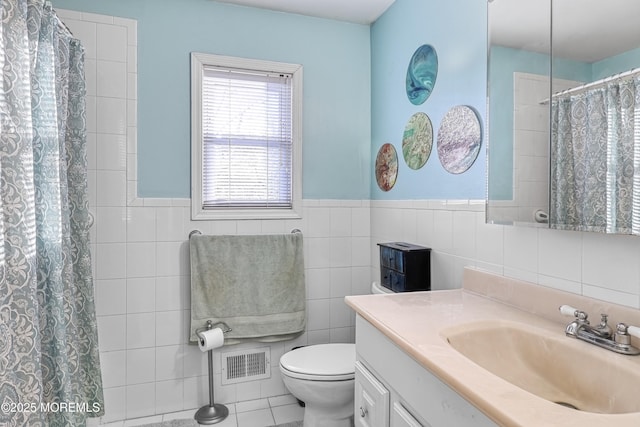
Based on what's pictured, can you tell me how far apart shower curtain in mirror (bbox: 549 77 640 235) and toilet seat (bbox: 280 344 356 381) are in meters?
1.10

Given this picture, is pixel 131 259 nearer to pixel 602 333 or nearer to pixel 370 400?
pixel 370 400

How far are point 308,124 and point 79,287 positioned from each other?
1515 millimetres

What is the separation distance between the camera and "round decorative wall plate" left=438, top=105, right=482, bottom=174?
1545 millimetres

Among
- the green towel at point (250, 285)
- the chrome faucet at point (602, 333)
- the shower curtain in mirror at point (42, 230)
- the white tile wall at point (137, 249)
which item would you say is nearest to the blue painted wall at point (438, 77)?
the white tile wall at point (137, 249)

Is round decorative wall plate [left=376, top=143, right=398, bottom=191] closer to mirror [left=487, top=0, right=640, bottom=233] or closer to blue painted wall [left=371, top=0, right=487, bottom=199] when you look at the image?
blue painted wall [left=371, top=0, right=487, bottom=199]

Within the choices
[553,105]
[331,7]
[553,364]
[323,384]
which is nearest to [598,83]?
[553,105]

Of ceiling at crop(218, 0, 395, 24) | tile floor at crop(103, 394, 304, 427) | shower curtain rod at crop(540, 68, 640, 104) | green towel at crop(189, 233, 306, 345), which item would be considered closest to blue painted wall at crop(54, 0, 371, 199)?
ceiling at crop(218, 0, 395, 24)

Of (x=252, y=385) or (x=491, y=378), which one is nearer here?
(x=491, y=378)

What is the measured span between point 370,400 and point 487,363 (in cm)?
40

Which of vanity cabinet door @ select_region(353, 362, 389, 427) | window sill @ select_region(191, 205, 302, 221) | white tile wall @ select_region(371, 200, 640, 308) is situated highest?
window sill @ select_region(191, 205, 302, 221)

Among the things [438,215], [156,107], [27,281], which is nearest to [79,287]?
[27,281]

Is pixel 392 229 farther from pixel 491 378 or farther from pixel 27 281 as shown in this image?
pixel 27 281

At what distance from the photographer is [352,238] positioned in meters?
2.46

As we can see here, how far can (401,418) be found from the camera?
1.02 metres
